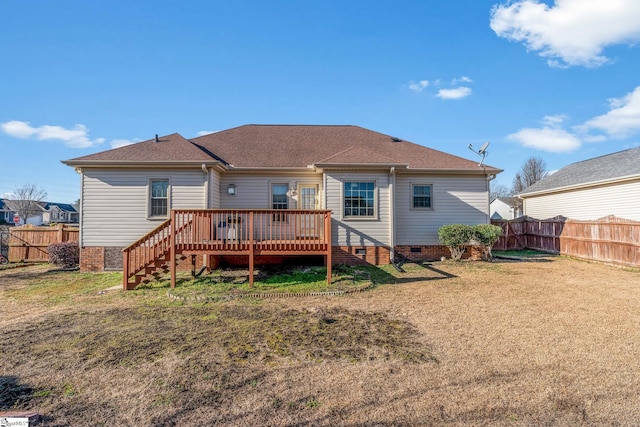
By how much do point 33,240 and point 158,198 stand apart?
778cm

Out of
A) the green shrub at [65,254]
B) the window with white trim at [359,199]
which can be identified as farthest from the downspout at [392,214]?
the green shrub at [65,254]

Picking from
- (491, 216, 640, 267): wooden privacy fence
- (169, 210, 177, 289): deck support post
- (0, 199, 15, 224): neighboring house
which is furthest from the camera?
(0, 199, 15, 224): neighboring house

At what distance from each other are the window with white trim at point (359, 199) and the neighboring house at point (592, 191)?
425 inches

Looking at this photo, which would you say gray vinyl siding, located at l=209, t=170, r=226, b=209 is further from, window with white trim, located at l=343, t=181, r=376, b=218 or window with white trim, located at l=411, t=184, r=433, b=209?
window with white trim, located at l=411, t=184, r=433, b=209

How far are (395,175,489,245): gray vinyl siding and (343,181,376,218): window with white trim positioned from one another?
5.15 feet

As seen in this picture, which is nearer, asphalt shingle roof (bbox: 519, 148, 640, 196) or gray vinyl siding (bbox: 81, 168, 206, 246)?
gray vinyl siding (bbox: 81, 168, 206, 246)

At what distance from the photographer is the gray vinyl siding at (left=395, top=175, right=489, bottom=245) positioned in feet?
38.5

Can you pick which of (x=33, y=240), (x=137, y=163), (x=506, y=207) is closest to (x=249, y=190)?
(x=137, y=163)

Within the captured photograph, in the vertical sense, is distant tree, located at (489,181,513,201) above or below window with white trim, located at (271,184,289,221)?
above

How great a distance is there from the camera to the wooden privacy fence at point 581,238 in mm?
10508

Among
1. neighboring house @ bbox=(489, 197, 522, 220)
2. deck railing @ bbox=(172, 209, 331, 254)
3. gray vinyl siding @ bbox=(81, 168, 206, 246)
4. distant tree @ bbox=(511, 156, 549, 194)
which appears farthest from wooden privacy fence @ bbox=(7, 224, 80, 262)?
distant tree @ bbox=(511, 156, 549, 194)

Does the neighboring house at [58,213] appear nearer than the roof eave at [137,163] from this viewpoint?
No

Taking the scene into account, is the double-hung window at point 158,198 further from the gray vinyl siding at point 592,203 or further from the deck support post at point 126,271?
the gray vinyl siding at point 592,203

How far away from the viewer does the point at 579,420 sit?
2.71 m
